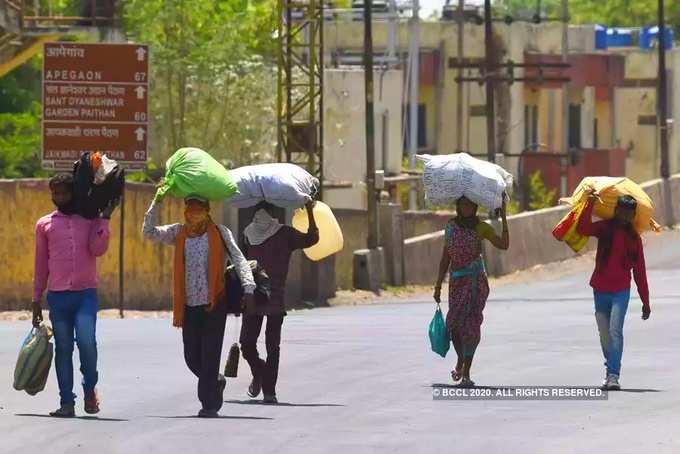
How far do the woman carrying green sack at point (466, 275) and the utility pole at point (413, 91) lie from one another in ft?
156

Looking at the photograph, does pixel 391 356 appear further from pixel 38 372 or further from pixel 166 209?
pixel 166 209

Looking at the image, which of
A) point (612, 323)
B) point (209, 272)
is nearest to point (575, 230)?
point (612, 323)

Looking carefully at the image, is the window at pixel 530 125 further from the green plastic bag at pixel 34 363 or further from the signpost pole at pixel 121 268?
the green plastic bag at pixel 34 363

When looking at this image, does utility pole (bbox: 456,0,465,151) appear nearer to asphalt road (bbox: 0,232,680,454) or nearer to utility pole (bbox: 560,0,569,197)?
utility pole (bbox: 560,0,569,197)

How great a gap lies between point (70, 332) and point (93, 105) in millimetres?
15102

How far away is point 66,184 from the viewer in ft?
44.9

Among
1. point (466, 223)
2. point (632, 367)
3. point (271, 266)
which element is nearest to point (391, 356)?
point (632, 367)

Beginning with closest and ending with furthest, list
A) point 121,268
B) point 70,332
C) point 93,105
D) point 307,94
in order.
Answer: point 70,332 < point 93,105 < point 121,268 < point 307,94

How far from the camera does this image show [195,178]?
44.9ft

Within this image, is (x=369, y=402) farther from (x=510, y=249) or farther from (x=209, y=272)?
A: (x=510, y=249)

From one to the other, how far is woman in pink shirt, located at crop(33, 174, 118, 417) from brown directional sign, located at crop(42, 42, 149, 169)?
14841 mm

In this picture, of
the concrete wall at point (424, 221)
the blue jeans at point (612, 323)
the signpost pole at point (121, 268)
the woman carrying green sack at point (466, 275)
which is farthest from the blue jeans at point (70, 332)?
the concrete wall at point (424, 221)

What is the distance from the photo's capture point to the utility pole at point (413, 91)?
6438 cm

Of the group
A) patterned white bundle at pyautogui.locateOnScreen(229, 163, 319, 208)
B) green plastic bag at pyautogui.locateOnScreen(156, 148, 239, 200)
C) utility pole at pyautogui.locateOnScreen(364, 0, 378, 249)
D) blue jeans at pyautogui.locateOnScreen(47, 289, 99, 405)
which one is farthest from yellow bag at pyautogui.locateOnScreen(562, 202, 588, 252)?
utility pole at pyautogui.locateOnScreen(364, 0, 378, 249)
